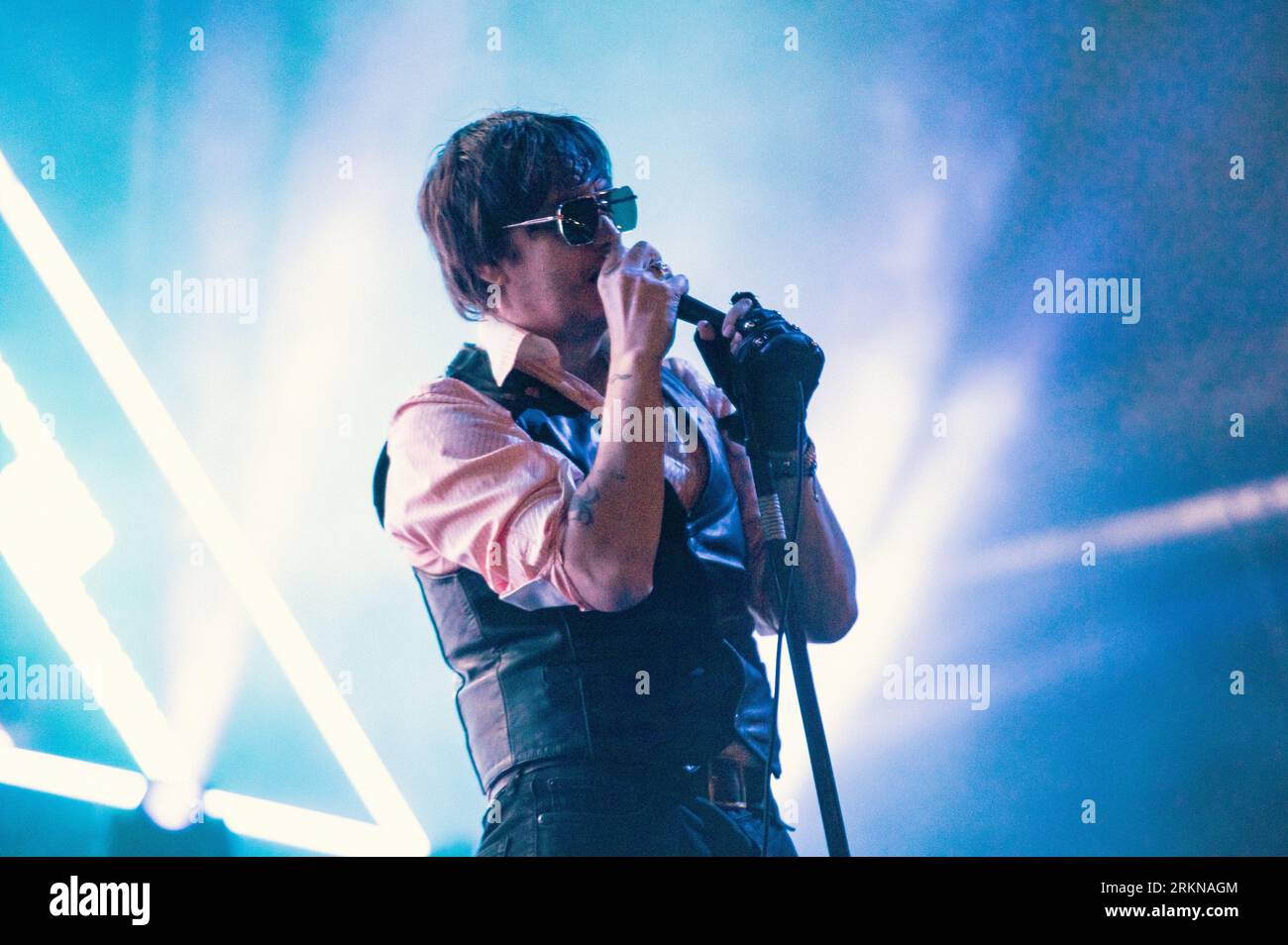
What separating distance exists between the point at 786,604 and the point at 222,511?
3.48 feet

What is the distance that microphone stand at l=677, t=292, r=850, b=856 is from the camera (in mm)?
1341

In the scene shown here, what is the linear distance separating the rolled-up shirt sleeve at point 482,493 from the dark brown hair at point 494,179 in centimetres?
22

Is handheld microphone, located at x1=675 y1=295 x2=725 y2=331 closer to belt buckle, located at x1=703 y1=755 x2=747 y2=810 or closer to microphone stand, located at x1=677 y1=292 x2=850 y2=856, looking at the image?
microphone stand, located at x1=677 y1=292 x2=850 y2=856

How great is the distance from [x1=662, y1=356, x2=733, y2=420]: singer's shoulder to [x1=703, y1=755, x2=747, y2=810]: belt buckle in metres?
0.46

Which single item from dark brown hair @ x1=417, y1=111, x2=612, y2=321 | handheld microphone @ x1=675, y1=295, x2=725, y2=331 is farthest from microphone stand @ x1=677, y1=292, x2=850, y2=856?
dark brown hair @ x1=417, y1=111, x2=612, y2=321

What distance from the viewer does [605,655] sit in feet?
4.51

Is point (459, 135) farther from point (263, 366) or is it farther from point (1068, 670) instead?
point (1068, 670)

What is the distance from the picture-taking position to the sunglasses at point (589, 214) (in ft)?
4.85

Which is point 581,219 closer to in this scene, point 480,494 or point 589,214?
point 589,214

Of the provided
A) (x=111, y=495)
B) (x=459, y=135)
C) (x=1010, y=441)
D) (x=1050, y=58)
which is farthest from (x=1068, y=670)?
(x=111, y=495)

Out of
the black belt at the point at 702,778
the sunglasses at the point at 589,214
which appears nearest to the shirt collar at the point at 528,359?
the sunglasses at the point at 589,214

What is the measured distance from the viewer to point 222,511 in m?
2.00

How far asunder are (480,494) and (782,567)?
14.3 inches

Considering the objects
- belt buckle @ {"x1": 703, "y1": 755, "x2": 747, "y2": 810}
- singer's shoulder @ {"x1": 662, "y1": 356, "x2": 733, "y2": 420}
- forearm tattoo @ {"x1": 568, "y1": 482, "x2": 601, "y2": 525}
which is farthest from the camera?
singer's shoulder @ {"x1": 662, "y1": 356, "x2": 733, "y2": 420}
